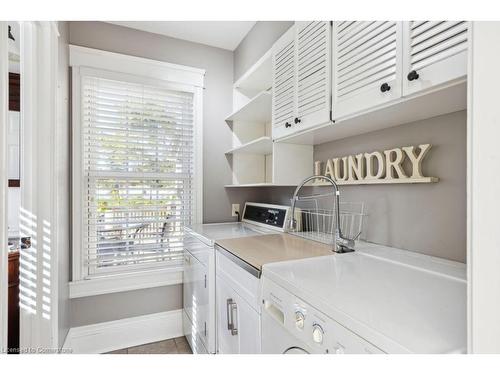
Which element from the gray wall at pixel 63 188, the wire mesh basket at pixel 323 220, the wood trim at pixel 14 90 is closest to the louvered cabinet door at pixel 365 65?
the wire mesh basket at pixel 323 220

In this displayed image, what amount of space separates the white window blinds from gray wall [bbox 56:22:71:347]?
0.14m

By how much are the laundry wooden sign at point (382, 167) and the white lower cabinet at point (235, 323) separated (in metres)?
0.90

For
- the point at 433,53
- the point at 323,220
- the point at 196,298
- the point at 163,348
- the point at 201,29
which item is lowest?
the point at 163,348

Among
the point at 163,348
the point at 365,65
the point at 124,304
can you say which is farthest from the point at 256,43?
the point at 163,348

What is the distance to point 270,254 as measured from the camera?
1.34 m

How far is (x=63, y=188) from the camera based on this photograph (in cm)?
186

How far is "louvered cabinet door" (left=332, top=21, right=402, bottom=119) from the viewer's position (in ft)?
3.38

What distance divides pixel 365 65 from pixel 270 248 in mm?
976

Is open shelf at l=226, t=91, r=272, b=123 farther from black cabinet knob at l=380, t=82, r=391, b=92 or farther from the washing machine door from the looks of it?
the washing machine door

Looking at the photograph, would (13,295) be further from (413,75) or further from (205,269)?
(413,75)

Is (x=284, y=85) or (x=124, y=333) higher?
(x=284, y=85)

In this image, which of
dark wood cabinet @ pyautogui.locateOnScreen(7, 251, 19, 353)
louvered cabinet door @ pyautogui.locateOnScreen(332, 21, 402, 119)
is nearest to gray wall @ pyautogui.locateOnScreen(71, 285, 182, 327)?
dark wood cabinet @ pyautogui.locateOnScreen(7, 251, 19, 353)

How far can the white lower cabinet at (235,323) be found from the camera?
1204 millimetres

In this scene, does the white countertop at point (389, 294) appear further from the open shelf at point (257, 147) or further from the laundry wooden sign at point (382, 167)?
the open shelf at point (257, 147)
